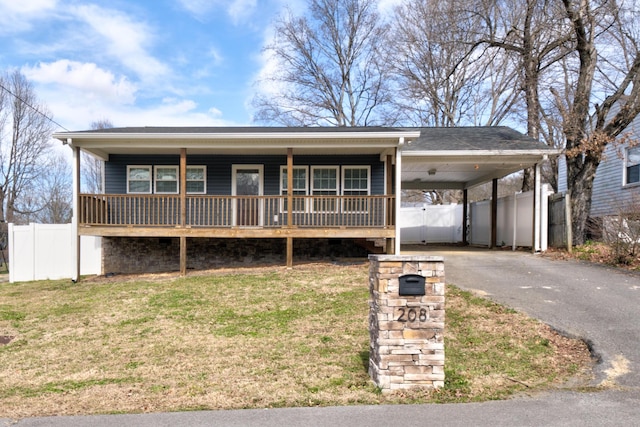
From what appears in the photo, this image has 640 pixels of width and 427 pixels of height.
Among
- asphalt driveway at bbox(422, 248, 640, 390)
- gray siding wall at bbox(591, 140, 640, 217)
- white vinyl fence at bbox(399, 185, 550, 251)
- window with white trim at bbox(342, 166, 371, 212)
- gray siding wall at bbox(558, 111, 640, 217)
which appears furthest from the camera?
gray siding wall at bbox(591, 140, 640, 217)

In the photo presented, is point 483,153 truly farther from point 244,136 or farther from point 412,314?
point 412,314

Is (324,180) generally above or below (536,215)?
above

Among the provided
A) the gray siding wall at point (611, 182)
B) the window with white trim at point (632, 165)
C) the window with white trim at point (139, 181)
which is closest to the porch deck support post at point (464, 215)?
the gray siding wall at point (611, 182)

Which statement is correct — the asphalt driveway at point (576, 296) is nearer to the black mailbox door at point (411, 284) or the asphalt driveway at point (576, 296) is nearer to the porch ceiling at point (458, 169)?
the black mailbox door at point (411, 284)

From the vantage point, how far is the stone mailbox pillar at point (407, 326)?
13.5 feet

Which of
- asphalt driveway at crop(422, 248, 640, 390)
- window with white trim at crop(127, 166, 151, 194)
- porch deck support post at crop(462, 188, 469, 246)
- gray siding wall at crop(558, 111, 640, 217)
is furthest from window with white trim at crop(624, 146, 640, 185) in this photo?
window with white trim at crop(127, 166, 151, 194)

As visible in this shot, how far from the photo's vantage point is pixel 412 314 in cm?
414

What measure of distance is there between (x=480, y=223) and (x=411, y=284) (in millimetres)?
14176

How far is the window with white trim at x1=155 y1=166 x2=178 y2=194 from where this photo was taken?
1339cm

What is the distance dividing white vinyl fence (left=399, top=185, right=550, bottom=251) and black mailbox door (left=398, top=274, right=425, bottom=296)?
1002cm

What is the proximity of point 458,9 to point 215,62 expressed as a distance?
32.9 ft

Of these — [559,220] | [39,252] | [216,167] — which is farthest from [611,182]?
[39,252]

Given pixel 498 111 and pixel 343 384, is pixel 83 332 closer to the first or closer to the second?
pixel 343 384

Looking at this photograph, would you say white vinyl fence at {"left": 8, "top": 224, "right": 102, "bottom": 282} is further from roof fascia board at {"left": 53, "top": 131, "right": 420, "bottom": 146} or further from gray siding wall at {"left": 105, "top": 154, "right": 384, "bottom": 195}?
roof fascia board at {"left": 53, "top": 131, "right": 420, "bottom": 146}
